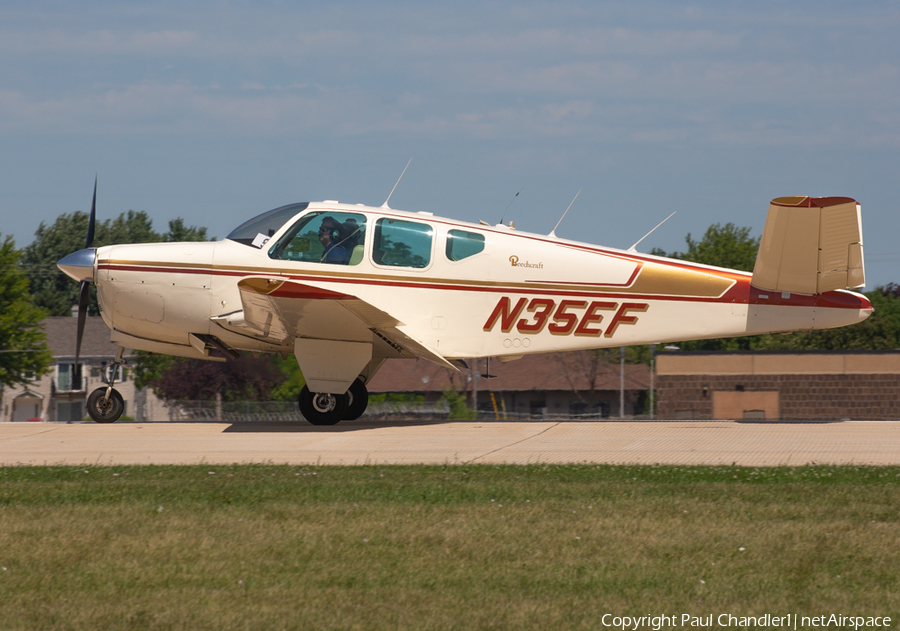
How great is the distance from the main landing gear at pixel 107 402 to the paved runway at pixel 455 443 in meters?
0.32

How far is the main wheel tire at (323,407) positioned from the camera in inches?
471

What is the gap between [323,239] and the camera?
38.0ft

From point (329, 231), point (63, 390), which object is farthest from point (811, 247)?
point (63, 390)

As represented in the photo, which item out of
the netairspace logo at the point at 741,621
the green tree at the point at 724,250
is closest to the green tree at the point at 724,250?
the green tree at the point at 724,250

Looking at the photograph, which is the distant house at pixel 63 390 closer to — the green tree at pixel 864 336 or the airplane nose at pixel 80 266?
the green tree at pixel 864 336

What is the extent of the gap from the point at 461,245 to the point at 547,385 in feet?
102

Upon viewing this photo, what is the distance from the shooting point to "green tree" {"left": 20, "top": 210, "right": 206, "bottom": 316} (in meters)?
61.0

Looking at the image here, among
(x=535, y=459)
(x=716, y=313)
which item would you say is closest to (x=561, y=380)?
(x=716, y=313)

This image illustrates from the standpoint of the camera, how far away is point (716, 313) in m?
11.8

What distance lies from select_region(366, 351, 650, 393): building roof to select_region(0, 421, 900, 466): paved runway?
2769 centimetres

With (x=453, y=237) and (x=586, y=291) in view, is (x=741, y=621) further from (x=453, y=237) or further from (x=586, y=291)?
(x=453, y=237)

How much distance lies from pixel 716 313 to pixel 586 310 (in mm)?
1731

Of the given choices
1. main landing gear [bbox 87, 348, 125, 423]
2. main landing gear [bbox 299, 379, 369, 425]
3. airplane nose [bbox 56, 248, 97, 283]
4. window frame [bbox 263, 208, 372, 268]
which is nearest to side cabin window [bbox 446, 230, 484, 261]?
window frame [bbox 263, 208, 372, 268]

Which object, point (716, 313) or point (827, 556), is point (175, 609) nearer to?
point (827, 556)
